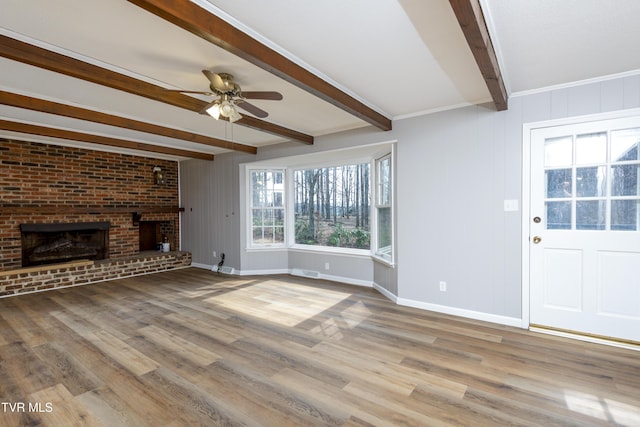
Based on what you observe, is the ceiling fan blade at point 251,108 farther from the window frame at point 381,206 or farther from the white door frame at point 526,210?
the white door frame at point 526,210

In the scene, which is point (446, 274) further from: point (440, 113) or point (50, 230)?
point (50, 230)

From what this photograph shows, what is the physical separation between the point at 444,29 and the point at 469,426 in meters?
2.41

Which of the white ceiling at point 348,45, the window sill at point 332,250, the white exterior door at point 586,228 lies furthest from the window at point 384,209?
the white exterior door at point 586,228

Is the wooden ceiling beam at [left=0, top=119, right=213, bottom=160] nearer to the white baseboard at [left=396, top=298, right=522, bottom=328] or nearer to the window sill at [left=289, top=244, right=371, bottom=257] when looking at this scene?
the window sill at [left=289, top=244, right=371, bottom=257]

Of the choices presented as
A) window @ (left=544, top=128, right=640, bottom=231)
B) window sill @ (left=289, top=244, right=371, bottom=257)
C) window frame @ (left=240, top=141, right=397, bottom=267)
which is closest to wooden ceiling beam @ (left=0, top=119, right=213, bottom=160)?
window frame @ (left=240, top=141, right=397, bottom=267)

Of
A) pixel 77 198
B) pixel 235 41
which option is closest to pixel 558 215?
pixel 235 41

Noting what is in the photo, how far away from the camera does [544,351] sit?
2.67 metres

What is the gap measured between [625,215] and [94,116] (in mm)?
5441

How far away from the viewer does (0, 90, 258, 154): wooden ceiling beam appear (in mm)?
3008

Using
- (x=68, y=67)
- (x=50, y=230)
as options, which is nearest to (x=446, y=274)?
(x=68, y=67)

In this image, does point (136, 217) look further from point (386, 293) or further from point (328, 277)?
point (386, 293)

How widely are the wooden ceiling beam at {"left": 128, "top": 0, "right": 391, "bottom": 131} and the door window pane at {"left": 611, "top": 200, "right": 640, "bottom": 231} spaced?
8.65 ft

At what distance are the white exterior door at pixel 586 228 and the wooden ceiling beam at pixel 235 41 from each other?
7.15ft

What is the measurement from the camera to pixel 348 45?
2.20m
